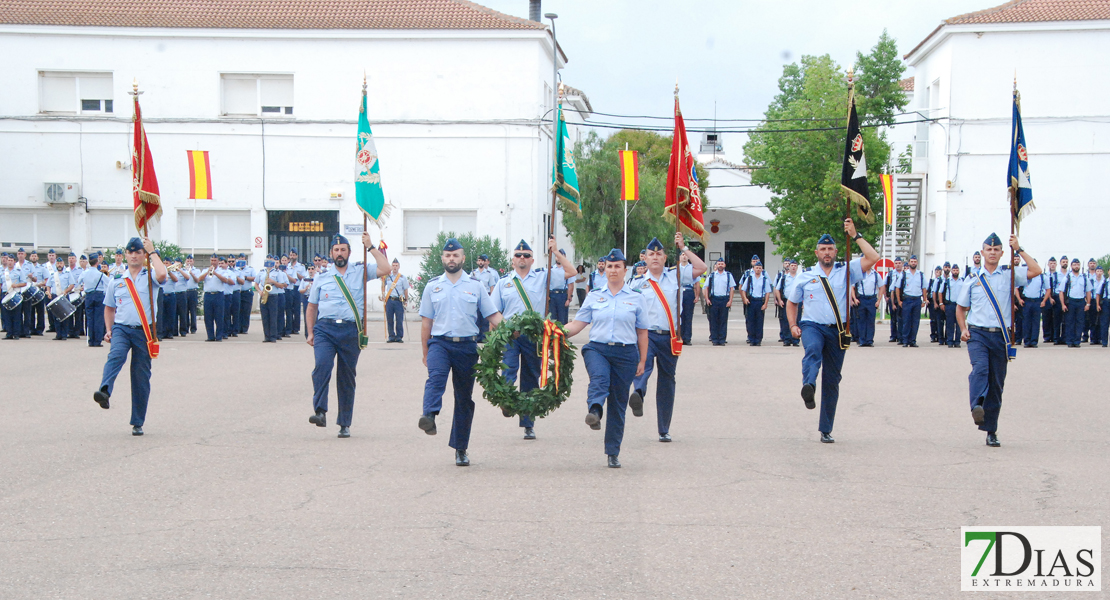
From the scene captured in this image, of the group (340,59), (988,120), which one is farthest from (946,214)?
(340,59)

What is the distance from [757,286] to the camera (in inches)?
1001

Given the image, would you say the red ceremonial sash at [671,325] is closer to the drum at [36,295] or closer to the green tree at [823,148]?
the drum at [36,295]

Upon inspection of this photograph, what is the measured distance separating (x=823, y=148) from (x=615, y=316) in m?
38.0

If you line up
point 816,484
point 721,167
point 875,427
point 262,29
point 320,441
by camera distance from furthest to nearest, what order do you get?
point 721,167, point 262,29, point 875,427, point 320,441, point 816,484

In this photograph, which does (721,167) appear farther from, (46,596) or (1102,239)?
(46,596)

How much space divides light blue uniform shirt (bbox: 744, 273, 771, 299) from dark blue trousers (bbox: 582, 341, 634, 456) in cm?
1662

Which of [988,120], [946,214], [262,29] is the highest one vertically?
[262,29]

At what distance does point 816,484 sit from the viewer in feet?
26.8

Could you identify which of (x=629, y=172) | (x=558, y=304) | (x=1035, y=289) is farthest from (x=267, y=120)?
(x=1035, y=289)

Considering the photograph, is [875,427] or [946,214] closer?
[875,427]

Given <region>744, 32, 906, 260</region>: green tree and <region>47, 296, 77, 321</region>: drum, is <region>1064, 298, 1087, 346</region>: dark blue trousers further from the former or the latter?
<region>47, 296, 77, 321</region>: drum

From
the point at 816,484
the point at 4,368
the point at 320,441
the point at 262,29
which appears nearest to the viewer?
the point at 816,484

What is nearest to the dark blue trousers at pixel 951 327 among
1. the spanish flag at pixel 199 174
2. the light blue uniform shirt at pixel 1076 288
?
the light blue uniform shirt at pixel 1076 288

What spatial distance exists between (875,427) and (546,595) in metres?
6.93
